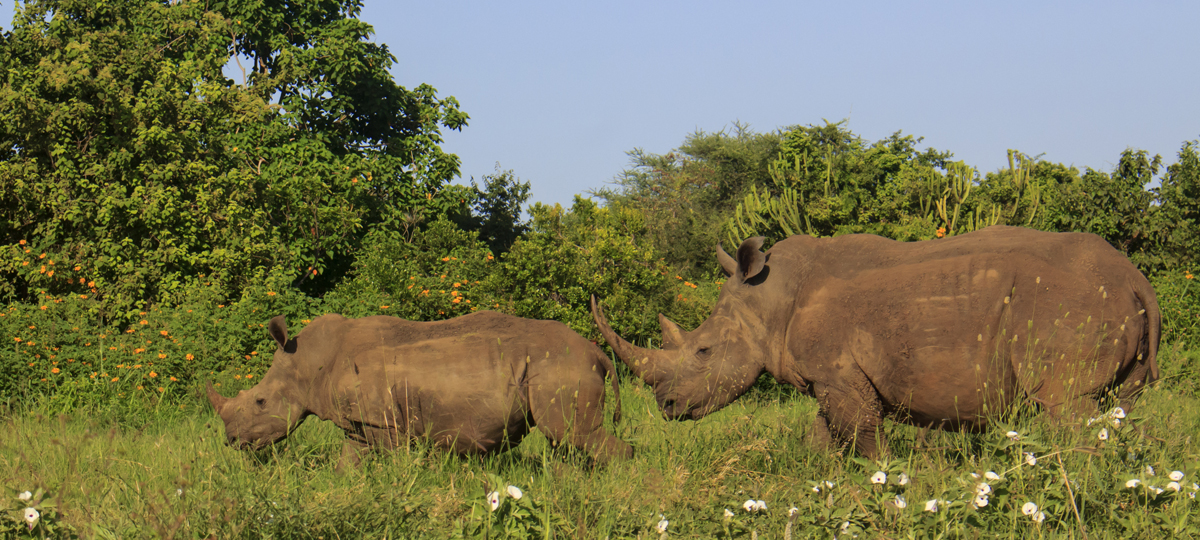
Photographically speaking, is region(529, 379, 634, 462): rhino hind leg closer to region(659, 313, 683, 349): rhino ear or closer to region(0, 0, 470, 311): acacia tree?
region(659, 313, 683, 349): rhino ear

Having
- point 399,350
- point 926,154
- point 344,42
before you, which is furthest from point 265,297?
point 926,154

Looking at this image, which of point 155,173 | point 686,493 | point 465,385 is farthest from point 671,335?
point 155,173

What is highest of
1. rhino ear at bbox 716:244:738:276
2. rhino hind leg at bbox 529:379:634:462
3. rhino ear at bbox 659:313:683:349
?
rhino ear at bbox 716:244:738:276

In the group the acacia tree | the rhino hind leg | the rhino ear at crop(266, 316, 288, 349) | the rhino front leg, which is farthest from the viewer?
the acacia tree

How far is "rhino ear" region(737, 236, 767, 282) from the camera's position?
538 centimetres

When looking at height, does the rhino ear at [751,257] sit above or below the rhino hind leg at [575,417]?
above

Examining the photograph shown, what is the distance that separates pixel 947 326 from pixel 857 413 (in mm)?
647

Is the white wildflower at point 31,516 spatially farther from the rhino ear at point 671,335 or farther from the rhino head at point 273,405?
the rhino ear at point 671,335

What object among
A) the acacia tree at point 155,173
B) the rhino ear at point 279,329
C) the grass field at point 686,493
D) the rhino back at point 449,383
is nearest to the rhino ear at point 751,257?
the grass field at point 686,493

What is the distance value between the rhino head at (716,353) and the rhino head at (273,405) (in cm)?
174

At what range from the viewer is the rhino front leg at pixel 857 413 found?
4.86 metres

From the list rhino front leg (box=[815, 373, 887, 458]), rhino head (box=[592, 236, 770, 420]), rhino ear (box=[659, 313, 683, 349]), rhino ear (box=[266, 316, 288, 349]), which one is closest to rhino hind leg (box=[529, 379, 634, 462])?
rhino head (box=[592, 236, 770, 420])

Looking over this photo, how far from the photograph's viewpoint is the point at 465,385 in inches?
188

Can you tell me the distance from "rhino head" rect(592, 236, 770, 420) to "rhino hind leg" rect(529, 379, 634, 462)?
680mm
